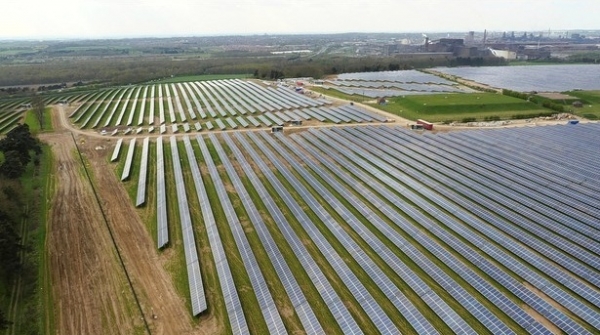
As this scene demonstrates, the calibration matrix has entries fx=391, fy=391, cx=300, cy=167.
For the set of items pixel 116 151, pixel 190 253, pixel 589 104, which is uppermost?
pixel 589 104

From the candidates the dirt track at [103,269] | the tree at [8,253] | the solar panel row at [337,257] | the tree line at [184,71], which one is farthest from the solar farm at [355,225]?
the tree line at [184,71]

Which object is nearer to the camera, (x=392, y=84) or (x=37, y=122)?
(x=37, y=122)

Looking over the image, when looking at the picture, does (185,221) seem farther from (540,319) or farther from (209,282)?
(540,319)

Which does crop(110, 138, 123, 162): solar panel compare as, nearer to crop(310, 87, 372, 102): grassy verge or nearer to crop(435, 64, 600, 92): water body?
crop(310, 87, 372, 102): grassy verge

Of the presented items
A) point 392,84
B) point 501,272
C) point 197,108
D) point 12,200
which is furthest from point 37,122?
point 392,84

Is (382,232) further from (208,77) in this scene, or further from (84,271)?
(208,77)
